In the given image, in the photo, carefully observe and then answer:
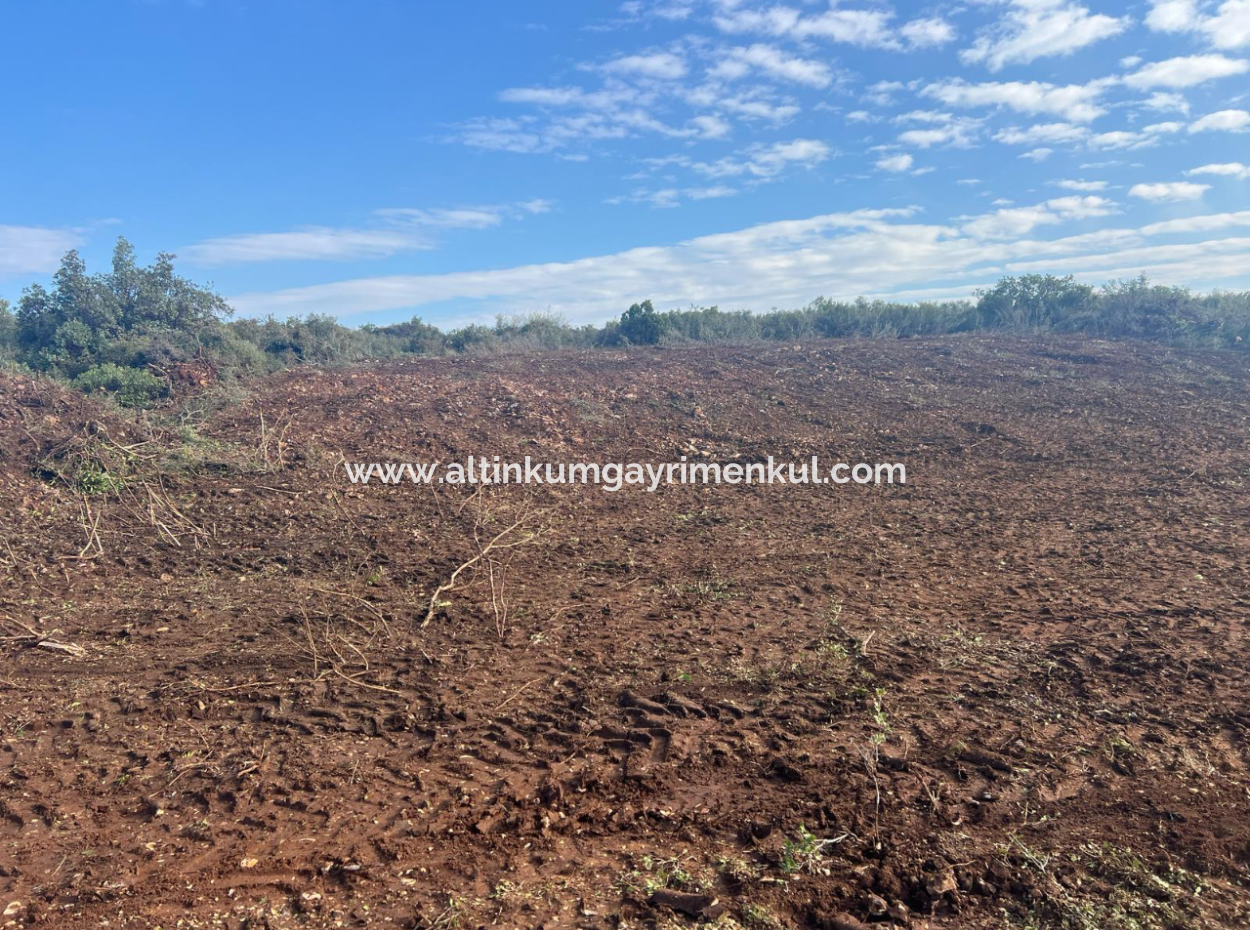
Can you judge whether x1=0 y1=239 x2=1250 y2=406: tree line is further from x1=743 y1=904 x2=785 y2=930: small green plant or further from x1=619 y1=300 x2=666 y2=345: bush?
x1=743 y1=904 x2=785 y2=930: small green plant

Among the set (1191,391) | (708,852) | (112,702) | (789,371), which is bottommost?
(708,852)

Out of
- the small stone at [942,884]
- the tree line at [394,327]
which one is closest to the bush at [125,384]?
the tree line at [394,327]

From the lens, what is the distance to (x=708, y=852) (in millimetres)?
2488

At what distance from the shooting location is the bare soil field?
7.64 feet

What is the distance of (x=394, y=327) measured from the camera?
24125 mm

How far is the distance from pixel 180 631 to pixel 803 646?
423cm

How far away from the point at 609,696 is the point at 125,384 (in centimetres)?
1135

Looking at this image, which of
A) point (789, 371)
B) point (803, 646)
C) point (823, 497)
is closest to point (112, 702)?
point (803, 646)

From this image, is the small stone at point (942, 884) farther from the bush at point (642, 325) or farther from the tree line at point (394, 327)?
the bush at point (642, 325)

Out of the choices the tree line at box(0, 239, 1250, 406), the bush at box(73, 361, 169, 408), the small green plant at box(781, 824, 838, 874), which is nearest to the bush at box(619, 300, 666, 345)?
the tree line at box(0, 239, 1250, 406)

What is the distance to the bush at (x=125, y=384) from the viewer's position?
10883 millimetres

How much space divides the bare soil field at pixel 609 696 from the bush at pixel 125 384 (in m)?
2.10

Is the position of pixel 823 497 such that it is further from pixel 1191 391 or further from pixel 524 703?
pixel 1191 391

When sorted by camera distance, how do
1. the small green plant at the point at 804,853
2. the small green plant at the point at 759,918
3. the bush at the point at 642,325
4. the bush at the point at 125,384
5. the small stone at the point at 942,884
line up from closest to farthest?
the small green plant at the point at 759,918 → the small stone at the point at 942,884 → the small green plant at the point at 804,853 → the bush at the point at 125,384 → the bush at the point at 642,325
